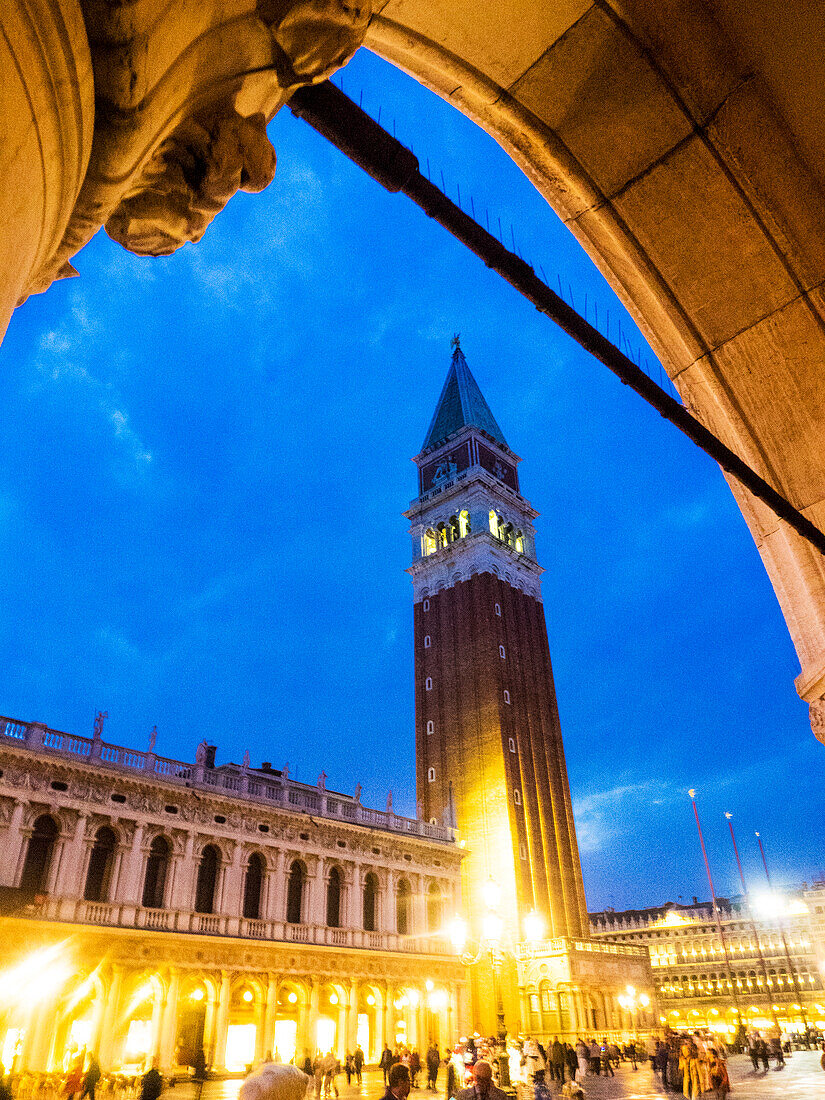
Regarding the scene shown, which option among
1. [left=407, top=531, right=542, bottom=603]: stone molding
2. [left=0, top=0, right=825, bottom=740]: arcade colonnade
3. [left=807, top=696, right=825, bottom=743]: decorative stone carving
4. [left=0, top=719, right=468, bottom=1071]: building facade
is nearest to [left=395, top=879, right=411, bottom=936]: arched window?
[left=0, top=719, right=468, bottom=1071]: building facade

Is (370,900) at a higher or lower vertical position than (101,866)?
lower

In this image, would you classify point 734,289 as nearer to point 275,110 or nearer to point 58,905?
point 275,110

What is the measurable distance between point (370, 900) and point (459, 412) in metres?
36.1

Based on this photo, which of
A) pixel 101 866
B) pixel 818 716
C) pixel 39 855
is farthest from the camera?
pixel 101 866

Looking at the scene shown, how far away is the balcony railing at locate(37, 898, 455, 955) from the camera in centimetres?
2161

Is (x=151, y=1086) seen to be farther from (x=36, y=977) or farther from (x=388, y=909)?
(x=388, y=909)

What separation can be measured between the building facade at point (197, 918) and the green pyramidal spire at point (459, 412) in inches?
1234

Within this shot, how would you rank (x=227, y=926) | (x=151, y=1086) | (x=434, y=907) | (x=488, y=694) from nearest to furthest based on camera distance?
(x=151, y=1086)
(x=227, y=926)
(x=434, y=907)
(x=488, y=694)

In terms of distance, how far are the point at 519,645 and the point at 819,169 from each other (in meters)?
43.5

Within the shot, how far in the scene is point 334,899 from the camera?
2961cm

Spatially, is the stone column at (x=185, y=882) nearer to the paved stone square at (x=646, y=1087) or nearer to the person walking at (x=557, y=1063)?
the paved stone square at (x=646, y=1087)

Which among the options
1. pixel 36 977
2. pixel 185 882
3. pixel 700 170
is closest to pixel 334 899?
pixel 185 882

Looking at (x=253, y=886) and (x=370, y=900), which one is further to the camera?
(x=370, y=900)

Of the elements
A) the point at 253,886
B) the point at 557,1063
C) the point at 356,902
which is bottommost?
the point at 557,1063
